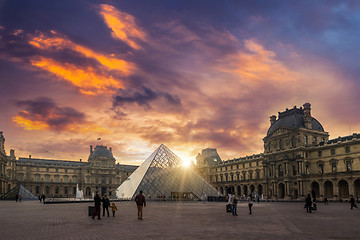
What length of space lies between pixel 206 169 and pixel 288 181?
37.2 meters

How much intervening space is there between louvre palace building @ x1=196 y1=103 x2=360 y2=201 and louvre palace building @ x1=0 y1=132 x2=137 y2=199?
46.3 meters

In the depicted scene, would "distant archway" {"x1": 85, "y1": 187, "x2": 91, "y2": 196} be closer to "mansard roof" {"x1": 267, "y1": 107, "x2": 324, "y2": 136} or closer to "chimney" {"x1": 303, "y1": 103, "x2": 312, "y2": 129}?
"mansard roof" {"x1": 267, "y1": 107, "x2": 324, "y2": 136}

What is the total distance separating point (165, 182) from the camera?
48.7 m

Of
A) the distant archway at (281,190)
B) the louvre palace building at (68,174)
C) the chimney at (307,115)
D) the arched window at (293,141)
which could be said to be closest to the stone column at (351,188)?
the arched window at (293,141)

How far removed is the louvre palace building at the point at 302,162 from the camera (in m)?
59.0

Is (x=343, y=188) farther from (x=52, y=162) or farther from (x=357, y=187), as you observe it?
(x=52, y=162)

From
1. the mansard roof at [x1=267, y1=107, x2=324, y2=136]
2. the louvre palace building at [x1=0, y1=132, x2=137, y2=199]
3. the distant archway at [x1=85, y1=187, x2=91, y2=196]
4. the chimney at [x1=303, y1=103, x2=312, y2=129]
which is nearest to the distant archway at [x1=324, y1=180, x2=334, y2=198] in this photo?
the chimney at [x1=303, y1=103, x2=312, y2=129]

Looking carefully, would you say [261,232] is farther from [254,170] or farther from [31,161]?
[31,161]

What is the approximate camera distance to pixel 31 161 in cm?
10350

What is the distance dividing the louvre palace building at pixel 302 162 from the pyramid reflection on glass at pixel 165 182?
17732 millimetres

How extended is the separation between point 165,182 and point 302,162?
3096cm

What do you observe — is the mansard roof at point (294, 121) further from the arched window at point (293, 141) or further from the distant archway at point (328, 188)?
the distant archway at point (328, 188)

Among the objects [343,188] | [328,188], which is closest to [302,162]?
[328,188]

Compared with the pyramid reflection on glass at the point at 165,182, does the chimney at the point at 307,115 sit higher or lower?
higher
